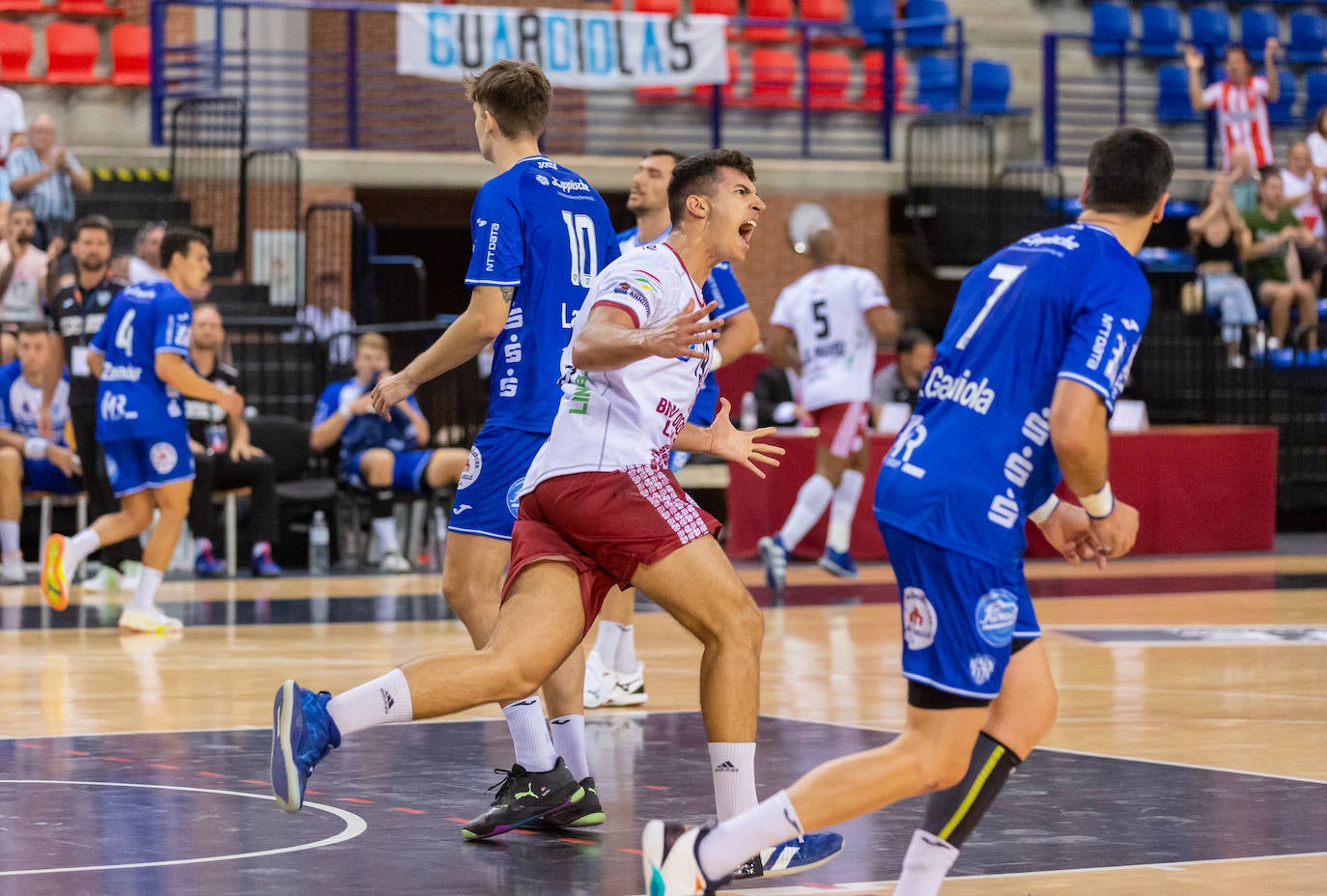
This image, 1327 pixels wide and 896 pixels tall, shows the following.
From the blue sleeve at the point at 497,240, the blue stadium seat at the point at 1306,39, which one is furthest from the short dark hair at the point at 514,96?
the blue stadium seat at the point at 1306,39

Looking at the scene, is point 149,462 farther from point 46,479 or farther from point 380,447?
point 380,447

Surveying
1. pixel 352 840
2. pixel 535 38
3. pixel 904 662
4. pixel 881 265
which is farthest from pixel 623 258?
pixel 881 265

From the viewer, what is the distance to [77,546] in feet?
37.5

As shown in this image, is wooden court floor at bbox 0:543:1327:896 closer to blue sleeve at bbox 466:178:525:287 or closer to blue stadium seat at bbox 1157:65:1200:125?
blue sleeve at bbox 466:178:525:287

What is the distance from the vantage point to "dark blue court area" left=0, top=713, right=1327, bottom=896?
5082 mm

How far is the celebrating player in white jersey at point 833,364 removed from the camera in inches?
535

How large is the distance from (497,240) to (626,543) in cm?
130

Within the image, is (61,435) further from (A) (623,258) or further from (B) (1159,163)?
(B) (1159,163)

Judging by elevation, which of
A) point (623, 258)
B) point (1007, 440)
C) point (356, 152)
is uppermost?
point (356, 152)

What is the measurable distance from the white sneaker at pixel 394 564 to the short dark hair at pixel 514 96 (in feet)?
30.0

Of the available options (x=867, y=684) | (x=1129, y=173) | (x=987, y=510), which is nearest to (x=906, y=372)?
(x=867, y=684)

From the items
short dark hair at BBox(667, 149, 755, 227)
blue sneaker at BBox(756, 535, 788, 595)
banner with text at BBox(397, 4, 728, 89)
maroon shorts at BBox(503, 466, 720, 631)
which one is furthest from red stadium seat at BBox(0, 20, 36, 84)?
maroon shorts at BBox(503, 466, 720, 631)

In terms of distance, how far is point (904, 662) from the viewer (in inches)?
173

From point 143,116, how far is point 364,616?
9.81 m
